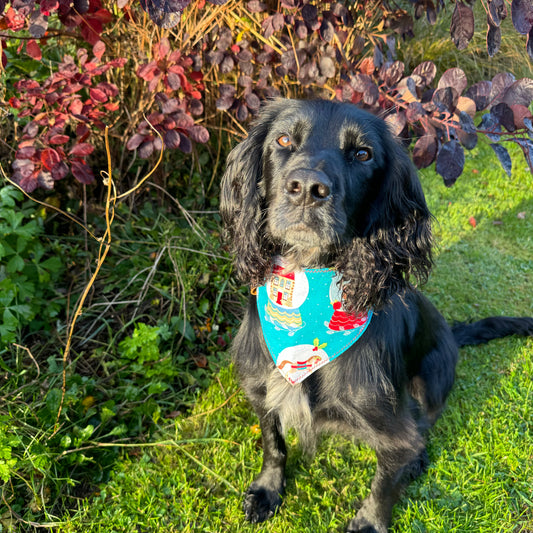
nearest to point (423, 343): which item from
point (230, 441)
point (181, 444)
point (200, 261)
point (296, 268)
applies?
point (296, 268)

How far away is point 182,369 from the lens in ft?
10.3

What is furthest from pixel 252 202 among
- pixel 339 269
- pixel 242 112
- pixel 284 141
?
pixel 242 112

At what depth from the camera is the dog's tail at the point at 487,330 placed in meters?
3.22

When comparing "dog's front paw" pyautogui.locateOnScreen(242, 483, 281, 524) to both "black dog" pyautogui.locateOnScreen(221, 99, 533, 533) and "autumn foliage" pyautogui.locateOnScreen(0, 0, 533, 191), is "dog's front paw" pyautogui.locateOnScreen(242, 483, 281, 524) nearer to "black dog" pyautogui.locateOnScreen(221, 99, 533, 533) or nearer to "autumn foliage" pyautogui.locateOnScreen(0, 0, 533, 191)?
"black dog" pyautogui.locateOnScreen(221, 99, 533, 533)

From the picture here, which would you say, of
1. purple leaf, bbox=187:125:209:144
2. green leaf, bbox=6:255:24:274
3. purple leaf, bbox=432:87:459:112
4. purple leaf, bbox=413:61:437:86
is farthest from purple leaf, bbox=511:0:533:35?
green leaf, bbox=6:255:24:274

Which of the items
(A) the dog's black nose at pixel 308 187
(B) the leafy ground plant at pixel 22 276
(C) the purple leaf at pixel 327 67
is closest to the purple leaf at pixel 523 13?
(A) the dog's black nose at pixel 308 187

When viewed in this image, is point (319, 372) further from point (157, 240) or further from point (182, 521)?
point (157, 240)

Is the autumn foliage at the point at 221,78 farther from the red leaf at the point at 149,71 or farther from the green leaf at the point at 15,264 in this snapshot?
the green leaf at the point at 15,264

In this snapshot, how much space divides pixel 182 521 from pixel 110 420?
0.71 metres

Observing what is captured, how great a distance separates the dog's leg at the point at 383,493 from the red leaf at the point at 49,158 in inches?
87.6

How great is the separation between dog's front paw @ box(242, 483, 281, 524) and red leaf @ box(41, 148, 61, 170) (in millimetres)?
2009

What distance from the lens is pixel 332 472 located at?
8.57 ft

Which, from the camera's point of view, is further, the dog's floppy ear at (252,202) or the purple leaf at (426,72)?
the purple leaf at (426,72)

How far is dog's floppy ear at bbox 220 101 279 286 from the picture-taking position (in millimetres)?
2121
